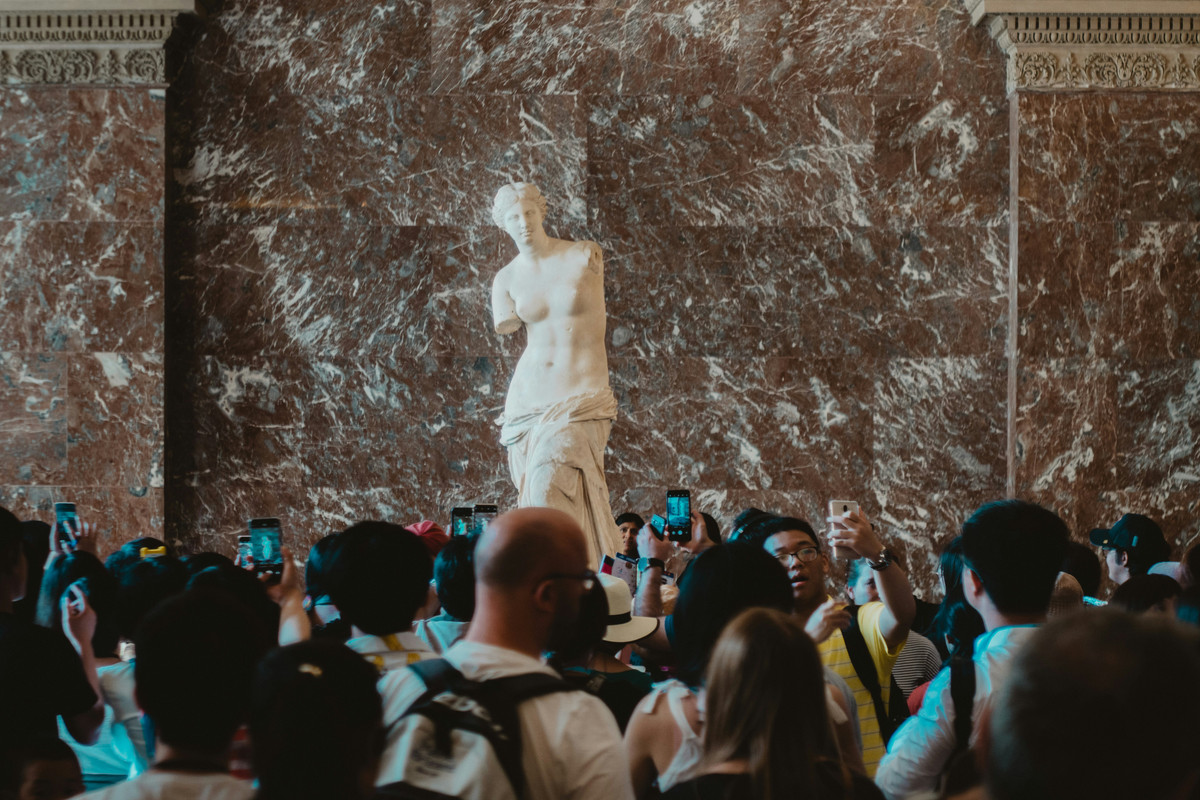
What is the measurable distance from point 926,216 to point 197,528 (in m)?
6.83

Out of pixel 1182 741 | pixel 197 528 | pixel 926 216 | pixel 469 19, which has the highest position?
pixel 469 19

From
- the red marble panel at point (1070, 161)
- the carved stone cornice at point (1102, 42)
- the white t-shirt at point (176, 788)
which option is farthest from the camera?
the red marble panel at point (1070, 161)

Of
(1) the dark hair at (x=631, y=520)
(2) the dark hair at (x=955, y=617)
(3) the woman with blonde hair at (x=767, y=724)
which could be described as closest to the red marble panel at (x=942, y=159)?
(1) the dark hair at (x=631, y=520)

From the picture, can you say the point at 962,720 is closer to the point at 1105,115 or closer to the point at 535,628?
the point at 535,628

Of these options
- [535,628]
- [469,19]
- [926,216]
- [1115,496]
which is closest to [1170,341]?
[1115,496]

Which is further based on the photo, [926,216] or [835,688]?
[926,216]

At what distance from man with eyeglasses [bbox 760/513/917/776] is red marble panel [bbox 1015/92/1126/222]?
7.09 m

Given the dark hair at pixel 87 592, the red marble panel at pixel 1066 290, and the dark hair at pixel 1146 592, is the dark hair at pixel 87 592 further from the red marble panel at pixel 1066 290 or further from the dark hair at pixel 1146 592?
the red marble panel at pixel 1066 290

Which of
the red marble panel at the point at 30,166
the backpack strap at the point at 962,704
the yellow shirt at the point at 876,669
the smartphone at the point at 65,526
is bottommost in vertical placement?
→ the yellow shirt at the point at 876,669

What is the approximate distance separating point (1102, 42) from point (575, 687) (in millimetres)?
9450

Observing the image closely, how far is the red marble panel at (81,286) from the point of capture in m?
9.97

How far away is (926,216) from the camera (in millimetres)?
10258

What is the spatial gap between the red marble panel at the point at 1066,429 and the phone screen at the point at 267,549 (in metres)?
7.60

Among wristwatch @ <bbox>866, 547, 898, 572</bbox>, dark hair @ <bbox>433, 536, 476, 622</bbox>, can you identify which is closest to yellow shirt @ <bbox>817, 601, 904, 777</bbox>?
wristwatch @ <bbox>866, 547, 898, 572</bbox>
